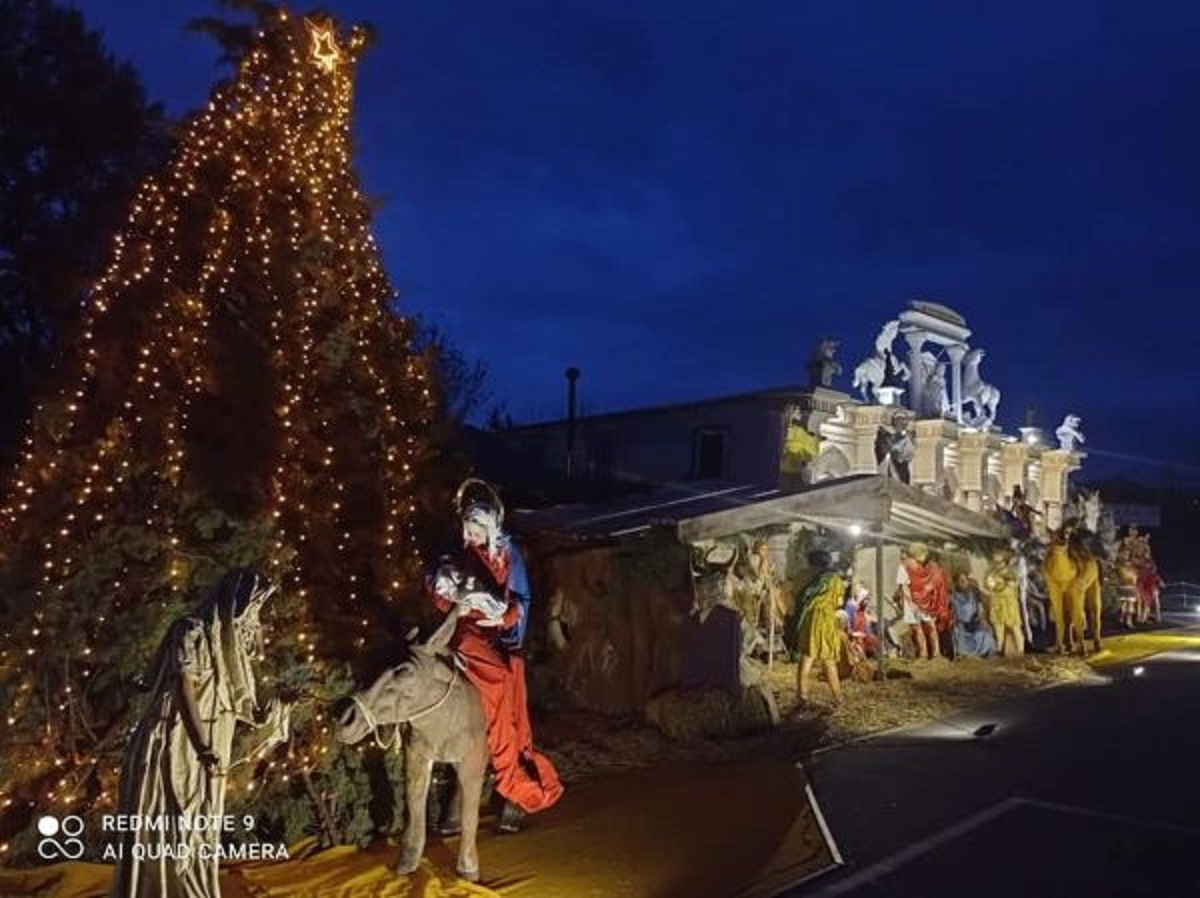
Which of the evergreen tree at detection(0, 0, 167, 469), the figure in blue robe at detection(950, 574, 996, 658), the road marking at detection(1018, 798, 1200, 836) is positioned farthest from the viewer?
the figure in blue robe at detection(950, 574, 996, 658)

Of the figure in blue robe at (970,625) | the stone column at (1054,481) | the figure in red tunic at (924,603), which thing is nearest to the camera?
the figure in red tunic at (924,603)

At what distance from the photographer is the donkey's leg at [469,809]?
636 centimetres

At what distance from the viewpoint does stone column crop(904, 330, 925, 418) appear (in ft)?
86.2

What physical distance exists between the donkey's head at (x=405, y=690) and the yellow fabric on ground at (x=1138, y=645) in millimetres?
15231

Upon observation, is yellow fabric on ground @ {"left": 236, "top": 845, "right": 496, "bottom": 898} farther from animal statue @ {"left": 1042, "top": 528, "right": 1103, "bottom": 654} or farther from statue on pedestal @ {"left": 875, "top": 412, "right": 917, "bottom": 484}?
statue on pedestal @ {"left": 875, "top": 412, "right": 917, "bottom": 484}

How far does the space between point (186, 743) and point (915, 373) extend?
2439cm

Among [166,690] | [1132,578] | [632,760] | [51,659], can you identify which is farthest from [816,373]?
[166,690]

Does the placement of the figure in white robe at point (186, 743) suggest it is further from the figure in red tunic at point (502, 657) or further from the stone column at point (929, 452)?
the stone column at point (929, 452)

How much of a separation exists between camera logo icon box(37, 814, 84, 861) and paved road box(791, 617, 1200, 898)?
4.54 metres

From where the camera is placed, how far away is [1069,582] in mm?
18750

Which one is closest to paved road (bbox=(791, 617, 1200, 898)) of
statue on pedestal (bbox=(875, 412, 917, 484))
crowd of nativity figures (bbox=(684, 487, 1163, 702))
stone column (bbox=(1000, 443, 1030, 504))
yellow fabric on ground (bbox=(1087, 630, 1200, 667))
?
crowd of nativity figures (bbox=(684, 487, 1163, 702))

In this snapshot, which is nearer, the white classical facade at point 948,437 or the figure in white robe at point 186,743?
the figure in white robe at point 186,743

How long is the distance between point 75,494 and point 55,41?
37.4 ft

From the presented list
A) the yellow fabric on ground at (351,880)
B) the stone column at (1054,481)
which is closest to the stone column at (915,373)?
the stone column at (1054,481)
